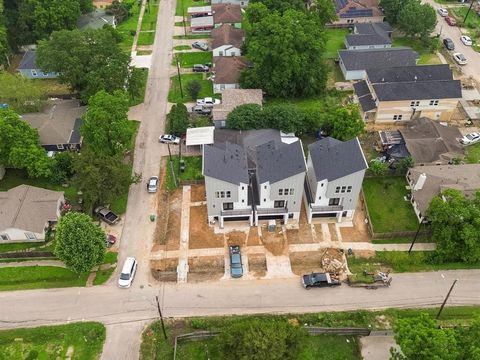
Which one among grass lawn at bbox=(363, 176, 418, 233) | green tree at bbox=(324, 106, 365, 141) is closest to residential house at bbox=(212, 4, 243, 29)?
green tree at bbox=(324, 106, 365, 141)

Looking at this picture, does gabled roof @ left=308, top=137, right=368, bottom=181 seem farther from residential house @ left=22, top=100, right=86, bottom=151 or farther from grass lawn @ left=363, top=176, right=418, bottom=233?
residential house @ left=22, top=100, right=86, bottom=151

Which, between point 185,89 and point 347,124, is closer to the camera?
point 347,124

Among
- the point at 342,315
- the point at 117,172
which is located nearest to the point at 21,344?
the point at 117,172

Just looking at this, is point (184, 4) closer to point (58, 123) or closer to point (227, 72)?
point (227, 72)

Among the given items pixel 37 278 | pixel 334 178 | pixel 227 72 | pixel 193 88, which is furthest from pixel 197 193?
pixel 227 72

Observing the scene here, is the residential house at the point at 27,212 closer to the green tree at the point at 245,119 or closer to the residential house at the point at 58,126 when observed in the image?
the residential house at the point at 58,126

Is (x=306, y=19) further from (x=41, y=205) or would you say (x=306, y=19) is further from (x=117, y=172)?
(x=41, y=205)
